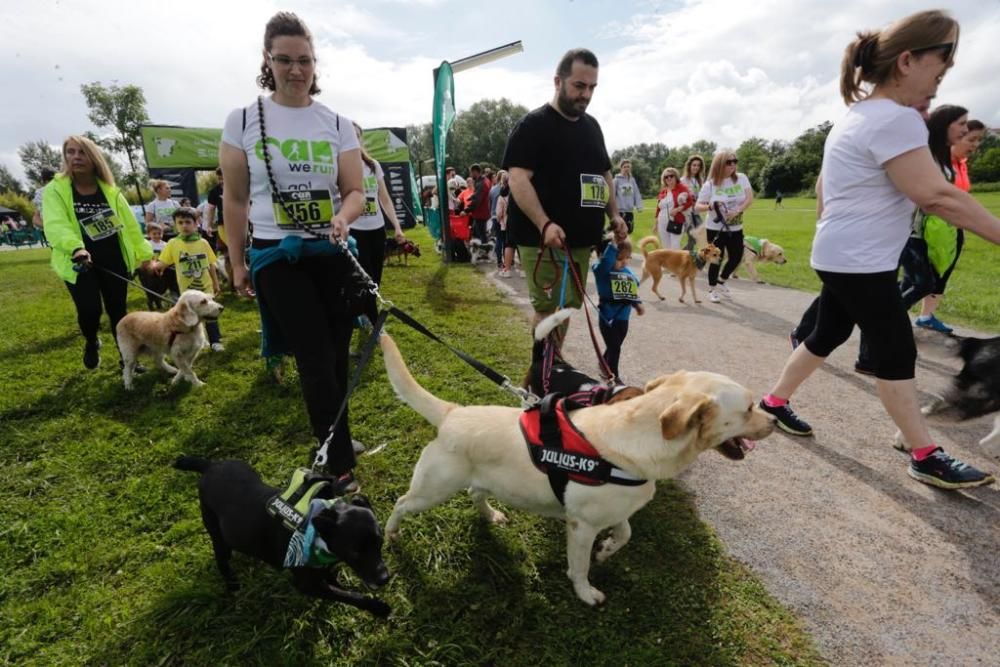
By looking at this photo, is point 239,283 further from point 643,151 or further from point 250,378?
point 643,151

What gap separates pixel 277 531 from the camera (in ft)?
6.37

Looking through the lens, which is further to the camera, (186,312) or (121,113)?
(121,113)

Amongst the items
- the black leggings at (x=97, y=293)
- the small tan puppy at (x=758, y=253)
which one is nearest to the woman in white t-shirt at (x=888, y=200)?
the black leggings at (x=97, y=293)

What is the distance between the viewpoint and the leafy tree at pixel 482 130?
60562 mm

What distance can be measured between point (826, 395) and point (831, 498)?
5.55 ft

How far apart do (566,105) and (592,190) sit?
58 cm

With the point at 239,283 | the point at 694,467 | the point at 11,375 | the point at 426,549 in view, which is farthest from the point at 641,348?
the point at 11,375

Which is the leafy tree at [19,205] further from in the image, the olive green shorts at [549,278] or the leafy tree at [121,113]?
the olive green shorts at [549,278]

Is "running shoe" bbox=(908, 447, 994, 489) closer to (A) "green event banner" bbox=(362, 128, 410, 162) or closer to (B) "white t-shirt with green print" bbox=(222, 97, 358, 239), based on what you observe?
(B) "white t-shirt with green print" bbox=(222, 97, 358, 239)

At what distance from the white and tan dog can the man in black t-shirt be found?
4.28 feet

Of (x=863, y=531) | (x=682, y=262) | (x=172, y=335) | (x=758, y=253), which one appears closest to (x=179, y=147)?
(x=172, y=335)

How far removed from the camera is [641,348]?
222 inches

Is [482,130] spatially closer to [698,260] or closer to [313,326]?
[698,260]

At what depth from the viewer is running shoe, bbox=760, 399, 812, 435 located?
3.48m
